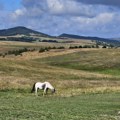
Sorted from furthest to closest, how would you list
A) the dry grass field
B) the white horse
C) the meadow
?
the dry grass field → the white horse → the meadow

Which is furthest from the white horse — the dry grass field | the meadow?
the dry grass field

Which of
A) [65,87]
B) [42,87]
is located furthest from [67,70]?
[42,87]

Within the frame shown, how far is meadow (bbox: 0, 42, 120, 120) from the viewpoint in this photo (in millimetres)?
28375

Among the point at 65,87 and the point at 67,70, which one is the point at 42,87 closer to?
the point at 65,87

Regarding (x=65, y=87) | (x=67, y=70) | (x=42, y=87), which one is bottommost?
(x=65, y=87)

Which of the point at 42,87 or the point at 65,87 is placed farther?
the point at 65,87

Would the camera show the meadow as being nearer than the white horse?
A: Yes

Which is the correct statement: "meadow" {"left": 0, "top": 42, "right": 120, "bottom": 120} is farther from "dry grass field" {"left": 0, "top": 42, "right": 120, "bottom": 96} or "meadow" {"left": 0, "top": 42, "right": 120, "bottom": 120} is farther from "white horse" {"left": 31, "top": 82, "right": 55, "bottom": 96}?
"white horse" {"left": 31, "top": 82, "right": 55, "bottom": 96}

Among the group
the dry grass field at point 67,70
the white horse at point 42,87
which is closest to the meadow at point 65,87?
the dry grass field at point 67,70

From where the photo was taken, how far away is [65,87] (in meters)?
56.1

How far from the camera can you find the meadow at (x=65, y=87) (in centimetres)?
2838

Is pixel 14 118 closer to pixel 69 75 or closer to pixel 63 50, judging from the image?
pixel 69 75

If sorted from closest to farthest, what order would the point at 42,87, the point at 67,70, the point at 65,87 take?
the point at 42,87
the point at 65,87
the point at 67,70

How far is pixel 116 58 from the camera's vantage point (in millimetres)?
111062
